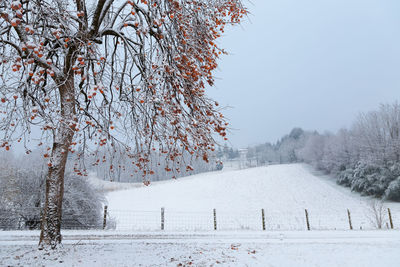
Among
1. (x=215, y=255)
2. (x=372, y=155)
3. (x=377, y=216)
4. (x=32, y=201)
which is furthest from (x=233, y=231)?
(x=372, y=155)

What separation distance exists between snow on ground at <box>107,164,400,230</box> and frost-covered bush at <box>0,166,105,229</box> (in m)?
9.18

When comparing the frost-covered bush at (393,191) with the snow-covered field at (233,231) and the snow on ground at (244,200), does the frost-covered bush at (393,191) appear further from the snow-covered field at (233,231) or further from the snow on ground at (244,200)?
the snow-covered field at (233,231)

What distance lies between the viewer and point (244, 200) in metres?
31.6

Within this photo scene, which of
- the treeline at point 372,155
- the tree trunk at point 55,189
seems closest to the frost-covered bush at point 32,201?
the tree trunk at point 55,189

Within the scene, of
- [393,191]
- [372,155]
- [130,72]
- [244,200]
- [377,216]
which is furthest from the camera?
[244,200]

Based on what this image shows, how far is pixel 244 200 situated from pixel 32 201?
77.8 ft

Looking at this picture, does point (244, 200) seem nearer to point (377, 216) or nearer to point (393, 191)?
point (393, 191)

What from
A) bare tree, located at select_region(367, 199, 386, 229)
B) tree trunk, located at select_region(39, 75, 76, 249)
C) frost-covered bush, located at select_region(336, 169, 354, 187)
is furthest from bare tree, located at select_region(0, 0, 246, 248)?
frost-covered bush, located at select_region(336, 169, 354, 187)

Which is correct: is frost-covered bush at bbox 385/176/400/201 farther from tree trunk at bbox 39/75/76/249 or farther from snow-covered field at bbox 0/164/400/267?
tree trunk at bbox 39/75/76/249

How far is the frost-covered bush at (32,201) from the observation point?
41.1 feet

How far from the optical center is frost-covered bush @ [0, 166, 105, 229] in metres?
12.5

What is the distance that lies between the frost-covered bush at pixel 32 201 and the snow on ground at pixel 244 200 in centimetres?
918

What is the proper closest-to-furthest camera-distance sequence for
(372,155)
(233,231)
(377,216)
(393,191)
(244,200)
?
(233,231)
(377,216)
(393,191)
(372,155)
(244,200)

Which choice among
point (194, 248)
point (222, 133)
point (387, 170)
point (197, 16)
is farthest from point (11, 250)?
point (387, 170)
